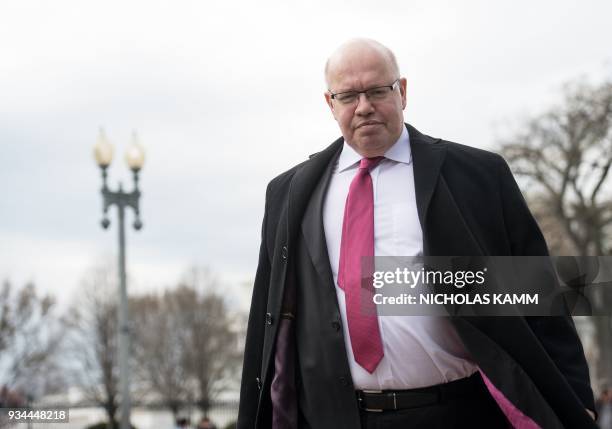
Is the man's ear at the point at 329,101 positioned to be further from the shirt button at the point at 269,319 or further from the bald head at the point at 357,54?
the shirt button at the point at 269,319

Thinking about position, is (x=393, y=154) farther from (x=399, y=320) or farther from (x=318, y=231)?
(x=399, y=320)

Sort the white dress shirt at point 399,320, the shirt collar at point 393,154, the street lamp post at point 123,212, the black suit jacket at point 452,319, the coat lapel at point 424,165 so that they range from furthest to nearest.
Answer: the street lamp post at point 123,212, the shirt collar at point 393,154, the coat lapel at point 424,165, the white dress shirt at point 399,320, the black suit jacket at point 452,319

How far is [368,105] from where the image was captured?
343 cm

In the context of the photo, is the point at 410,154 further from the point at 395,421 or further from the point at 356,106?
the point at 395,421

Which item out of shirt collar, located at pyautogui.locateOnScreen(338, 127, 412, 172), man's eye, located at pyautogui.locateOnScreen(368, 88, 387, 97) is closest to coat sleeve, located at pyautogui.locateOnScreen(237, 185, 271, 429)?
shirt collar, located at pyautogui.locateOnScreen(338, 127, 412, 172)

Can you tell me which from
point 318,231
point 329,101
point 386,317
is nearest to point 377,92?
point 329,101

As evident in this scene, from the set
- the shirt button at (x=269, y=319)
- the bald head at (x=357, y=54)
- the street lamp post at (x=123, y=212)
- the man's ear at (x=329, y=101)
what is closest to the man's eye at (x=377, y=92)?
the bald head at (x=357, y=54)

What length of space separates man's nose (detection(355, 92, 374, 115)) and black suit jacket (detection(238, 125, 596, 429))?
0.27 m

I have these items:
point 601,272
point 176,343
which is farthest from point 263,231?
point 176,343

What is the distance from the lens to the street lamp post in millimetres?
16969

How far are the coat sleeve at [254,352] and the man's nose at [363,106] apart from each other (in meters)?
0.73

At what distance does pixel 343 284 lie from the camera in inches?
131

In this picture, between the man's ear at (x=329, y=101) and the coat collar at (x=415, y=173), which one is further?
the man's ear at (x=329, y=101)

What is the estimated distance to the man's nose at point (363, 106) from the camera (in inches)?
135
